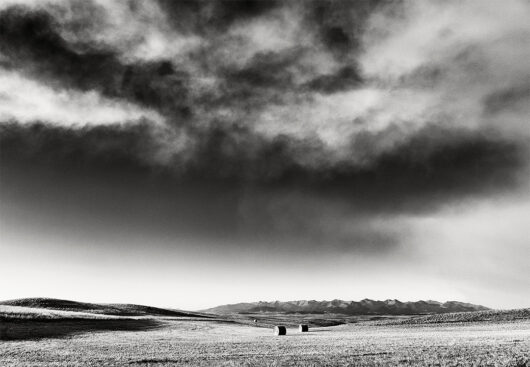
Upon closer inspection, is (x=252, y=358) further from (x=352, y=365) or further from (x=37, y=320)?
(x=37, y=320)

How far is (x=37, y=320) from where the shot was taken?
2603 inches

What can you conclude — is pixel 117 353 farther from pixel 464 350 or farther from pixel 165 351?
pixel 464 350

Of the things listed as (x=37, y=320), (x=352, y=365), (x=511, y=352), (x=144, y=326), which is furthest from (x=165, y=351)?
(x=37, y=320)

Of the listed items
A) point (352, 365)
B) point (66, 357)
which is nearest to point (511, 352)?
point (352, 365)

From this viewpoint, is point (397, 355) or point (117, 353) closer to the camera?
point (397, 355)

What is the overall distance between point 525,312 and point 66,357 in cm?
9421

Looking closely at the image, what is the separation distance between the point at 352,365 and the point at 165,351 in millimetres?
14622

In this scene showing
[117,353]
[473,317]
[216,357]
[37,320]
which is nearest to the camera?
[216,357]

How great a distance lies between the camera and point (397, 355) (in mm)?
25500

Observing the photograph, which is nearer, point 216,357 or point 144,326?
point 216,357

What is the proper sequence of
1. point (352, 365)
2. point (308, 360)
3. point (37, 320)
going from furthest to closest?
point (37, 320), point (308, 360), point (352, 365)

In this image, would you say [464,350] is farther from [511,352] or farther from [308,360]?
[308,360]

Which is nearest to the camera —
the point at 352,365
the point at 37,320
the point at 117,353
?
the point at 352,365

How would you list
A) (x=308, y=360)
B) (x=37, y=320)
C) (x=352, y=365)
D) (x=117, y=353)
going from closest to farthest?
(x=352, y=365), (x=308, y=360), (x=117, y=353), (x=37, y=320)
